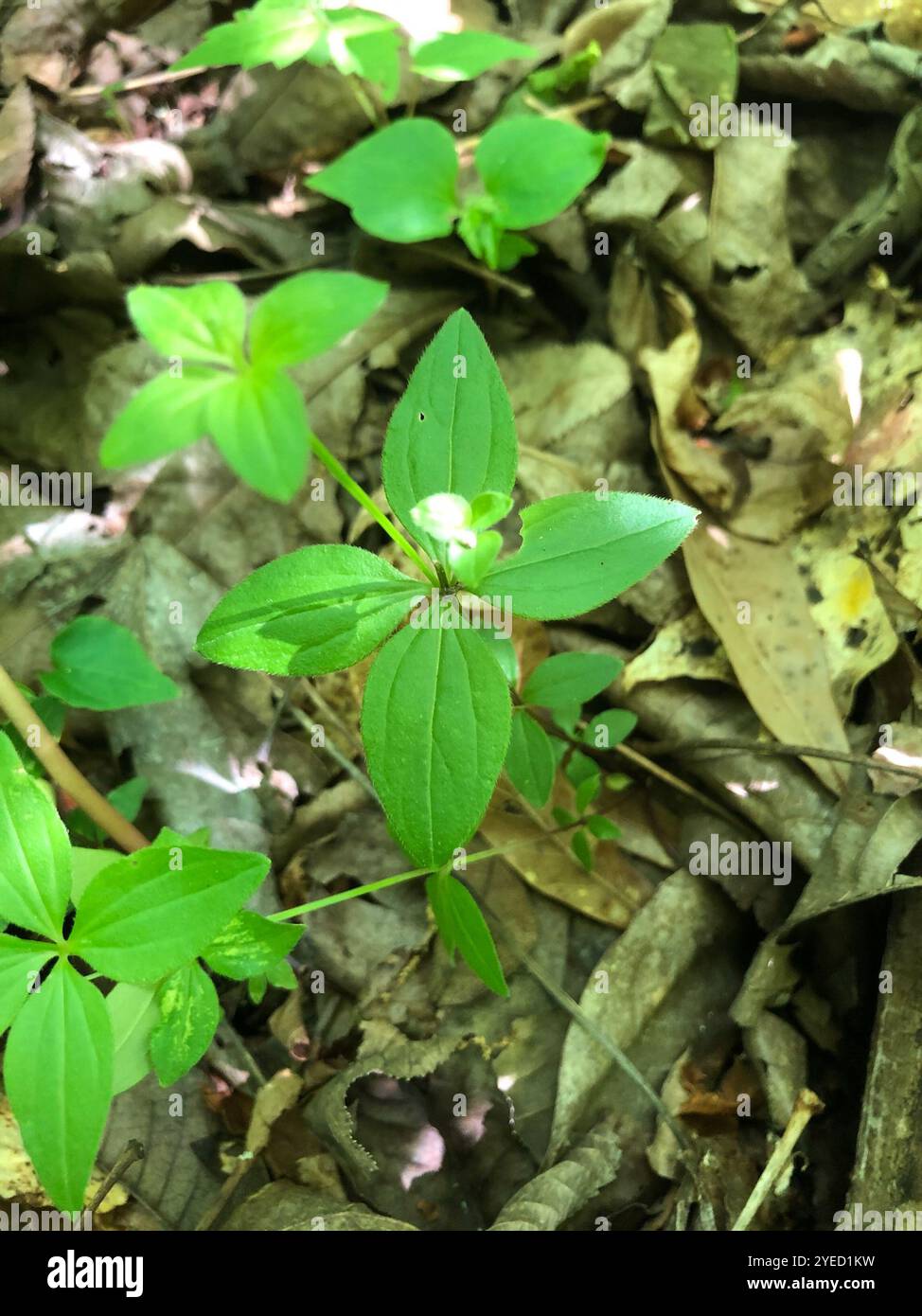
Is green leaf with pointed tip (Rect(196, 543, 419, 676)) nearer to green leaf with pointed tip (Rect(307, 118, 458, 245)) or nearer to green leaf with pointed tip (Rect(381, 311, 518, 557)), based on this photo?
green leaf with pointed tip (Rect(381, 311, 518, 557))

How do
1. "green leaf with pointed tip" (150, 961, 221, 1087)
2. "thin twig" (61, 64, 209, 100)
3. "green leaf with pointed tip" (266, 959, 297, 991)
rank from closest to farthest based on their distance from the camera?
"green leaf with pointed tip" (150, 961, 221, 1087) < "green leaf with pointed tip" (266, 959, 297, 991) < "thin twig" (61, 64, 209, 100)

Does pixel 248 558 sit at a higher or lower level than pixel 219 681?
higher

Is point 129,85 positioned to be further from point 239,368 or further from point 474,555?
point 474,555

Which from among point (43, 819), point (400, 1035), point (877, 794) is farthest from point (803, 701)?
point (43, 819)

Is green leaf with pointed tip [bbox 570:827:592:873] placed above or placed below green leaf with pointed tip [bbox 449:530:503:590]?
below

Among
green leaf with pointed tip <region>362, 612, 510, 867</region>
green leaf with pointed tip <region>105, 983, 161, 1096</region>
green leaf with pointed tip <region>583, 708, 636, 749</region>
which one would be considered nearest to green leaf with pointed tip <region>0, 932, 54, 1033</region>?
green leaf with pointed tip <region>105, 983, 161, 1096</region>
